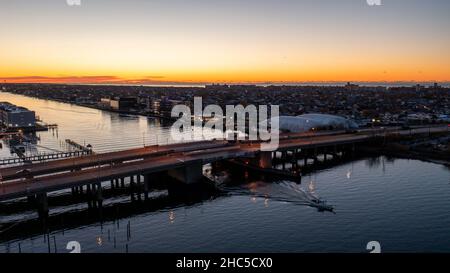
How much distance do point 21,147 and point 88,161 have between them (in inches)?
815

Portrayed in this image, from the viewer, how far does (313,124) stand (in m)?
54.5

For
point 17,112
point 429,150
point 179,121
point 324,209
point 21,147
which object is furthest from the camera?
point 179,121

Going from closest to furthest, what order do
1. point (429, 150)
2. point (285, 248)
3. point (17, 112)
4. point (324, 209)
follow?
point (285, 248), point (324, 209), point (429, 150), point (17, 112)

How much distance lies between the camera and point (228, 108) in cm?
9406

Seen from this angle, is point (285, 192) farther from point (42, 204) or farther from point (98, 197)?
point (42, 204)

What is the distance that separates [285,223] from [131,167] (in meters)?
13.3

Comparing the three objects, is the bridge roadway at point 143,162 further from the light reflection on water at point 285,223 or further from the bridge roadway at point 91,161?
the light reflection on water at point 285,223

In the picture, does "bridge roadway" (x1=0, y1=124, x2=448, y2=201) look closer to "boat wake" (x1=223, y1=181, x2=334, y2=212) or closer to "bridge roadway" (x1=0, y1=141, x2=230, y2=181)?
"bridge roadway" (x1=0, y1=141, x2=230, y2=181)

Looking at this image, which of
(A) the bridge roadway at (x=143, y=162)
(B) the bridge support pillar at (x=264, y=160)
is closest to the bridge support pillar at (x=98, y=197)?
(A) the bridge roadway at (x=143, y=162)

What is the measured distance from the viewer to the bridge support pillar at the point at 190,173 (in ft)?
100

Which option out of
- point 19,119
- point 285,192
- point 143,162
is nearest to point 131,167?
point 143,162
